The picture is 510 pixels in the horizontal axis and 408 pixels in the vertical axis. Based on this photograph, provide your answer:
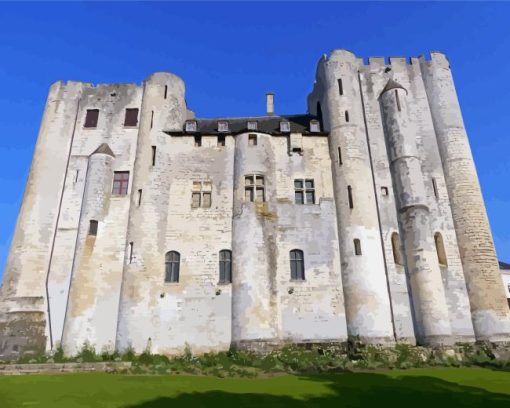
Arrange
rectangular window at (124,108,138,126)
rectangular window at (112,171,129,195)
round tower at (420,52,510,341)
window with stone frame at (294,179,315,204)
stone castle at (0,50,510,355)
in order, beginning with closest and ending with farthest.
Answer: stone castle at (0,50,510,355)
round tower at (420,52,510,341)
window with stone frame at (294,179,315,204)
rectangular window at (112,171,129,195)
rectangular window at (124,108,138,126)

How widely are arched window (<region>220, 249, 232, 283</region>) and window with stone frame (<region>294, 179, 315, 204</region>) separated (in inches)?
213

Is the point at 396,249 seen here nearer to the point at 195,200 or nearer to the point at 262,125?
the point at 195,200

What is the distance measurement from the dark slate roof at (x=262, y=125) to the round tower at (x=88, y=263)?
16.4ft

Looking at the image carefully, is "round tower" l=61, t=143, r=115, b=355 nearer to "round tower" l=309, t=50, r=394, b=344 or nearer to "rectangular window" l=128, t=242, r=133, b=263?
"rectangular window" l=128, t=242, r=133, b=263

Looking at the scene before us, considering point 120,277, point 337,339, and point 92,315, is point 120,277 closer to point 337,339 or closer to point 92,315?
point 92,315

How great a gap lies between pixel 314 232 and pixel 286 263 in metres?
2.55

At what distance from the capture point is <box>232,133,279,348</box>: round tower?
21.2 metres

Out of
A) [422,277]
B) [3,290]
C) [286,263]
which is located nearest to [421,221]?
[422,277]

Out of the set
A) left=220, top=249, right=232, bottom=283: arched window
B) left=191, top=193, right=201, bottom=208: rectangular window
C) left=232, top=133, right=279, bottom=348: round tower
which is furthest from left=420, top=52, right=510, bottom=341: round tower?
left=191, top=193, right=201, bottom=208: rectangular window

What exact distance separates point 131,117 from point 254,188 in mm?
10361

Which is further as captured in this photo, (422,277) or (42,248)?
(42,248)

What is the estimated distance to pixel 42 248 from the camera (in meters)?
23.9

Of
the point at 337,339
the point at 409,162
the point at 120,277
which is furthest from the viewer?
the point at 409,162

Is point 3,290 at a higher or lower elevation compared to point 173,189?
lower
